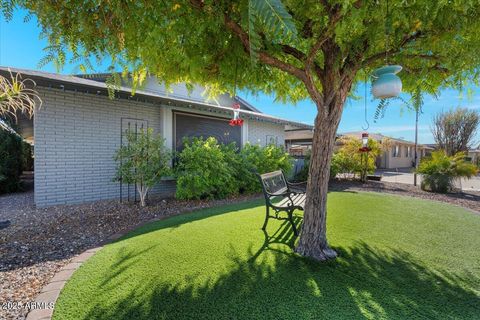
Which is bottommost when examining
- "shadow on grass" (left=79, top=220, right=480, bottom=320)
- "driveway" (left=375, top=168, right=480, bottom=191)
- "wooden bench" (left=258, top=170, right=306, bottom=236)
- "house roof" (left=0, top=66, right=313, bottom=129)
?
"driveway" (left=375, top=168, right=480, bottom=191)

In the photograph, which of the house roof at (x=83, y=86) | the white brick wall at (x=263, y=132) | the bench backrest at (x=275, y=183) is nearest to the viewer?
the bench backrest at (x=275, y=183)

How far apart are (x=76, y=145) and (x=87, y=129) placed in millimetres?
550

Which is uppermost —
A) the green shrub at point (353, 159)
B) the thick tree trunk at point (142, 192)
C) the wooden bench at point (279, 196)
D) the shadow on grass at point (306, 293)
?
the green shrub at point (353, 159)

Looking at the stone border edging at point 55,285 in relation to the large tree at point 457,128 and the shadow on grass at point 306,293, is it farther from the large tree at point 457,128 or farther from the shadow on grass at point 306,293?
the large tree at point 457,128

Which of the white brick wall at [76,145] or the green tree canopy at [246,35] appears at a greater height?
the green tree canopy at [246,35]

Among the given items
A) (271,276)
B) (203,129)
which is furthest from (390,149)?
(271,276)

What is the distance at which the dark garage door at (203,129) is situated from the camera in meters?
8.98

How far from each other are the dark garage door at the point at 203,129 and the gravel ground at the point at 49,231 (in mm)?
2911

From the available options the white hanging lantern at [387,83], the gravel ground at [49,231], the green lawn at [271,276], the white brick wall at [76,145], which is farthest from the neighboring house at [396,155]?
the white hanging lantern at [387,83]

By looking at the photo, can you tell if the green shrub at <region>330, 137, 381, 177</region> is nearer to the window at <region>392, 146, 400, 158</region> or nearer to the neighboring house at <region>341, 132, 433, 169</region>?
the neighboring house at <region>341, 132, 433, 169</region>

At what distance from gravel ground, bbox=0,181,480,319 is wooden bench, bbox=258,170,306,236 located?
2.06 meters

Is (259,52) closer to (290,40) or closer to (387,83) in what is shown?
(290,40)

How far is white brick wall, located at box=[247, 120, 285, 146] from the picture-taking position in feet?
40.1

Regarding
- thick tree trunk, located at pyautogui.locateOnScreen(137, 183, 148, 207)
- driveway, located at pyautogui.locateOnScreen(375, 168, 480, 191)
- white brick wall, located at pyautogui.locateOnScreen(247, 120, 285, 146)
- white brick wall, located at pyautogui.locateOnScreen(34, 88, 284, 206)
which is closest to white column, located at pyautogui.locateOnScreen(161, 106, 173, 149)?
white brick wall, located at pyautogui.locateOnScreen(34, 88, 284, 206)
